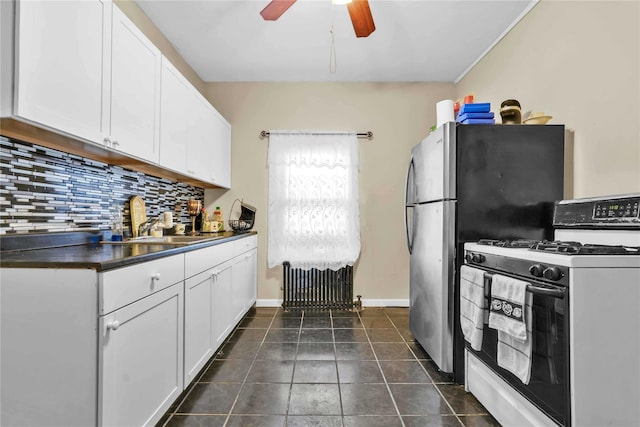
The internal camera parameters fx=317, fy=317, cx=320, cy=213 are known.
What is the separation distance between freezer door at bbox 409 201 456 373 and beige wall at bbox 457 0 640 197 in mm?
851

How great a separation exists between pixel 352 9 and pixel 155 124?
145cm

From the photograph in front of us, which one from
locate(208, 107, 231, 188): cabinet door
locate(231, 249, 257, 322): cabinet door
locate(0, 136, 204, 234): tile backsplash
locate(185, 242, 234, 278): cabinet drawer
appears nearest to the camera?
locate(0, 136, 204, 234): tile backsplash

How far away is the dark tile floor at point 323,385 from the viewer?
66.9 inches

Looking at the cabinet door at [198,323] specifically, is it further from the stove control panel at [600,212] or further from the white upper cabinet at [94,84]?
the stove control panel at [600,212]

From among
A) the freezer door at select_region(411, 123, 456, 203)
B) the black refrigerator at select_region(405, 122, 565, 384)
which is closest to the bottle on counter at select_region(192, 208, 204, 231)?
the freezer door at select_region(411, 123, 456, 203)

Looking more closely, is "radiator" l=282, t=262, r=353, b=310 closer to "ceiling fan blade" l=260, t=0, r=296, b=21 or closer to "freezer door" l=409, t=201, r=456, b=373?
"freezer door" l=409, t=201, r=456, b=373

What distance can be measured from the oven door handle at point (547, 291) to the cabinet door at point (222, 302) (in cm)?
189

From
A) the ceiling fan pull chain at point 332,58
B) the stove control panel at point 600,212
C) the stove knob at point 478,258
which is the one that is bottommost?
the stove knob at point 478,258

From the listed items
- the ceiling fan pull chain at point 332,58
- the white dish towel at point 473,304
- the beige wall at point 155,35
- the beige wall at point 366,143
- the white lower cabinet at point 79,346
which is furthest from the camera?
the beige wall at point 366,143

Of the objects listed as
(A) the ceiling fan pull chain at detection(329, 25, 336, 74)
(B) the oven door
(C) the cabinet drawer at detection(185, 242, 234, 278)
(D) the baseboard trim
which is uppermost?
(A) the ceiling fan pull chain at detection(329, 25, 336, 74)

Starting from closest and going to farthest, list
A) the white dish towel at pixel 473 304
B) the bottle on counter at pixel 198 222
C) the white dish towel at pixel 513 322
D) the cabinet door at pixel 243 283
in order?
the white dish towel at pixel 513 322, the white dish towel at pixel 473 304, the cabinet door at pixel 243 283, the bottle on counter at pixel 198 222

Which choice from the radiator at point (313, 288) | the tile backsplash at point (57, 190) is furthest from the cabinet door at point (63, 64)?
the radiator at point (313, 288)

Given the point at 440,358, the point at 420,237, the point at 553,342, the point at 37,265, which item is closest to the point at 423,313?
the point at 440,358

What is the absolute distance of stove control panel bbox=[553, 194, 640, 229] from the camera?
1.50 meters
